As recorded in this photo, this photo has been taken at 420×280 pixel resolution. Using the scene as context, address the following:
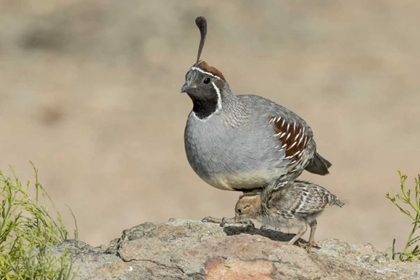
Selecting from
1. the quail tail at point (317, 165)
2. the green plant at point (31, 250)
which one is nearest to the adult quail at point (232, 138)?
the quail tail at point (317, 165)

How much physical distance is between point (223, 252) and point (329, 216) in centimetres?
585

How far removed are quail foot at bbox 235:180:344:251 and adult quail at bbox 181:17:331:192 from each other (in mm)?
280

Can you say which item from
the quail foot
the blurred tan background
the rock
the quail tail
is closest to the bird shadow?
the quail foot

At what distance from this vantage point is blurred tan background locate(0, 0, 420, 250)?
401 inches

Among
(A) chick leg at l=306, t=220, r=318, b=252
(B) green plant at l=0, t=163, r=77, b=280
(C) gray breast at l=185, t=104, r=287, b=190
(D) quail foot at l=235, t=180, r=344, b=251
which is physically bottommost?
(B) green plant at l=0, t=163, r=77, b=280

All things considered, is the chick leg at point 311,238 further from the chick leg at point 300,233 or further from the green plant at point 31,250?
the green plant at point 31,250

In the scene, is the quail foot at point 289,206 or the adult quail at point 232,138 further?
the adult quail at point 232,138

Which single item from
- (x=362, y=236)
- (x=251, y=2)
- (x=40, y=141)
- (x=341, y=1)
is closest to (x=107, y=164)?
(x=40, y=141)

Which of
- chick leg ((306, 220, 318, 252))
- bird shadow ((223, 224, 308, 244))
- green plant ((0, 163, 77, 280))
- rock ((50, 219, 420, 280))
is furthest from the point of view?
bird shadow ((223, 224, 308, 244))

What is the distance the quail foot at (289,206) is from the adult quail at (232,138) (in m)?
0.28

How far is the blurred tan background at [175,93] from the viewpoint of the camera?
10180mm

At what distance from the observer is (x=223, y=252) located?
14.6ft

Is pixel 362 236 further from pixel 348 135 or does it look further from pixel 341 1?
pixel 341 1

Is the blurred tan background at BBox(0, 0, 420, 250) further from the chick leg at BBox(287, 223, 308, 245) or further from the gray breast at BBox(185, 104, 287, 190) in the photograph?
the chick leg at BBox(287, 223, 308, 245)
